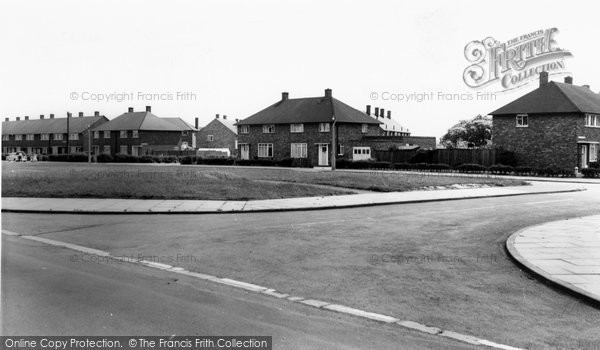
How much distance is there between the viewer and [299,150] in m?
63.0

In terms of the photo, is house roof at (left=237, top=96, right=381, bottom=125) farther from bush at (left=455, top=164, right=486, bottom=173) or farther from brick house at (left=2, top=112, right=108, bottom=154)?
brick house at (left=2, top=112, right=108, bottom=154)

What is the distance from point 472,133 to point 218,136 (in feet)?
142

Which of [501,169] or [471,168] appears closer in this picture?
[501,169]

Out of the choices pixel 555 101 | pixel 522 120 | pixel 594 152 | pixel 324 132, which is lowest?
pixel 594 152

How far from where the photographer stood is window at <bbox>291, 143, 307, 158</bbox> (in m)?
62.5

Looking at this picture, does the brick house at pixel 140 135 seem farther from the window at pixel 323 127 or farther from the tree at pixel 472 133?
the tree at pixel 472 133

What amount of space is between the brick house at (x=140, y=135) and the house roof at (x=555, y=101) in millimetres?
55050

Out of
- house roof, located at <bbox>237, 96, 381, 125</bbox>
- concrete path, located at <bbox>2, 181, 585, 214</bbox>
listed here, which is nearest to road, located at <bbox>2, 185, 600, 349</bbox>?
concrete path, located at <bbox>2, 181, 585, 214</bbox>

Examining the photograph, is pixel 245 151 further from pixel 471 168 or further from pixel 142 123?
pixel 471 168

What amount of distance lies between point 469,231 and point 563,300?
597 cm

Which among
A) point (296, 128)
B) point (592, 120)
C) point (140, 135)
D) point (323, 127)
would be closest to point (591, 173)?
point (592, 120)

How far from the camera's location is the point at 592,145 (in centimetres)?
4794

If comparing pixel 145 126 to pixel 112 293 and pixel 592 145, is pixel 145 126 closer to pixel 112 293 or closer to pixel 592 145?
pixel 592 145

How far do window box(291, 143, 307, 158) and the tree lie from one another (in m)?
28.9
